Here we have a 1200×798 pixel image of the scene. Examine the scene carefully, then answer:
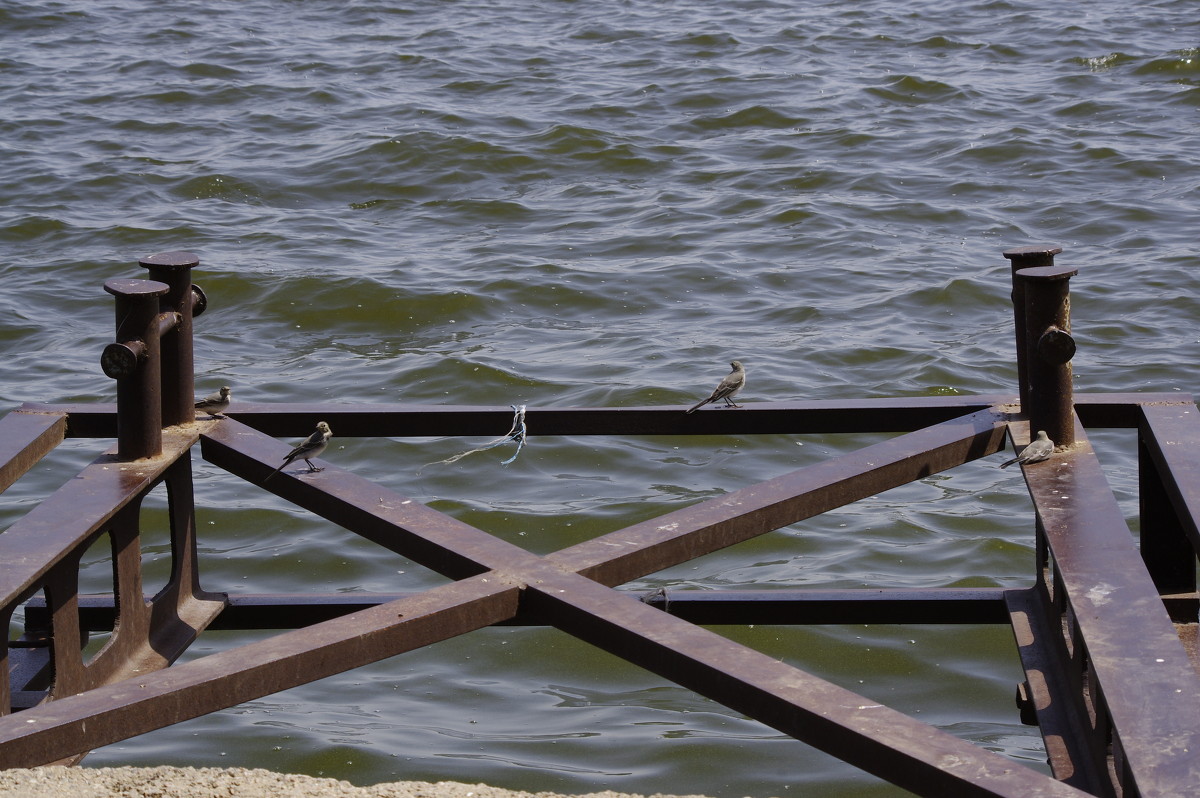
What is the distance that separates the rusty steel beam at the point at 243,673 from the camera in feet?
8.87

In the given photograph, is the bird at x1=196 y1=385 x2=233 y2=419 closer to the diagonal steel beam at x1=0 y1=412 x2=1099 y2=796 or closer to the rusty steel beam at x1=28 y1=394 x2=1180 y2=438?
the rusty steel beam at x1=28 y1=394 x2=1180 y2=438

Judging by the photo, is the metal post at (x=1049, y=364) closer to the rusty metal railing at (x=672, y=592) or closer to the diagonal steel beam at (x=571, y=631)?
the rusty metal railing at (x=672, y=592)

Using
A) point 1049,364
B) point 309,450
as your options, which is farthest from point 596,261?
point 1049,364

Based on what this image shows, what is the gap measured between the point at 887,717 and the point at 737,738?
3.14 meters

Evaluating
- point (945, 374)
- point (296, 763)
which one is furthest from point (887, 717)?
point (945, 374)

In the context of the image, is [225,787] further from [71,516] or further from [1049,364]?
[1049,364]

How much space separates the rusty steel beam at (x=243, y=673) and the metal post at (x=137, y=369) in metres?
1.19

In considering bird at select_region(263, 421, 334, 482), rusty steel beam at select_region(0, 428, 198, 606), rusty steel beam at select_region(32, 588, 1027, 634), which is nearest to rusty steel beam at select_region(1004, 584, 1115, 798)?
rusty steel beam at select_region(32, 588, 1027, 634)

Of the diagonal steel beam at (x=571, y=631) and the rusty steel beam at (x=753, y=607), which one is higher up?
the diagonal steel beam at (x=571, y=631)

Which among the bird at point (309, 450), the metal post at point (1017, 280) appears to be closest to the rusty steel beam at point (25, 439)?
the bird at point (309, 450)

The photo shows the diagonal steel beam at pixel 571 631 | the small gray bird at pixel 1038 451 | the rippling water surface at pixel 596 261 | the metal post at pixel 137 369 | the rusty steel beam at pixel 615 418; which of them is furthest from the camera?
the rippling water surface at pixel 596 261

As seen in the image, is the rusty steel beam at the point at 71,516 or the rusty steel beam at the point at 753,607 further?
the rusty steel beam at the point at 753,607

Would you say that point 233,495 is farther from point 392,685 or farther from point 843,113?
point 843,113

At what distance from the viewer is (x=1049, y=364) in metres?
3.86
